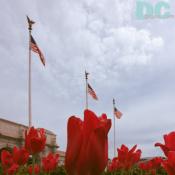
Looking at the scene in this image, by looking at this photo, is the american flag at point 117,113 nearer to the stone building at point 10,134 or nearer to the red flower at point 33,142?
the stone building at point 10,134

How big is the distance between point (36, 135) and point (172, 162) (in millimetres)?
1294

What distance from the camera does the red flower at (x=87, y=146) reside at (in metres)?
0.90

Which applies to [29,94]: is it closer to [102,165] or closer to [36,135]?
[36,135]

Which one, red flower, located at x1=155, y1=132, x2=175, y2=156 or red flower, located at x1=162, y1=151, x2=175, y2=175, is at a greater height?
red flower, located at x1=155, y1=132, x2=175, y2=156

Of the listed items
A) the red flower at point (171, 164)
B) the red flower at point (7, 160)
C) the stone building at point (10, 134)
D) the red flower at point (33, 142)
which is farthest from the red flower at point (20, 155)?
the stone building at point (10, 134)

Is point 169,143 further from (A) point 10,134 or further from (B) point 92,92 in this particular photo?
(A) point 10,134

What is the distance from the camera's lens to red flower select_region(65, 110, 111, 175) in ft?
2.94

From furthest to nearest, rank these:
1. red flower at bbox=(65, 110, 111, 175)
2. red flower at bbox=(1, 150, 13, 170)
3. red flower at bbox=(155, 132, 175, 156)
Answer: red flower at bbox=(1, 150, 13, 170) < red flower at bbox=(155, 132, 175, 156) < red flower at bbox=(65, 110, 111, 175)

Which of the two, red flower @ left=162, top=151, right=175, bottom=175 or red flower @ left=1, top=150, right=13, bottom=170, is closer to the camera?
red flower @ left=162, top=151, right=175, bottom=175

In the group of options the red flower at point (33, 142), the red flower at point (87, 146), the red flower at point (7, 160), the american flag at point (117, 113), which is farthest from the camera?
the american flag at point (117, 113)

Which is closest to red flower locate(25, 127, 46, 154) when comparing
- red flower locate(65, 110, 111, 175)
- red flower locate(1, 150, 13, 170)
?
red flower locate(1, 150, 13, 170)

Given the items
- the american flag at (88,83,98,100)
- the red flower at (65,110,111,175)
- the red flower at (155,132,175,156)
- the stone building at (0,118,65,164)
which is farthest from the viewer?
the stone building at (0,118,65,164)

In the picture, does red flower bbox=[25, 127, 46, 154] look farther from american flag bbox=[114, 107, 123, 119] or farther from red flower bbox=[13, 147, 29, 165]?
american flag bbox=[114, 107, 123, 119]

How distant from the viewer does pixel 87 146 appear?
917 millimetres
